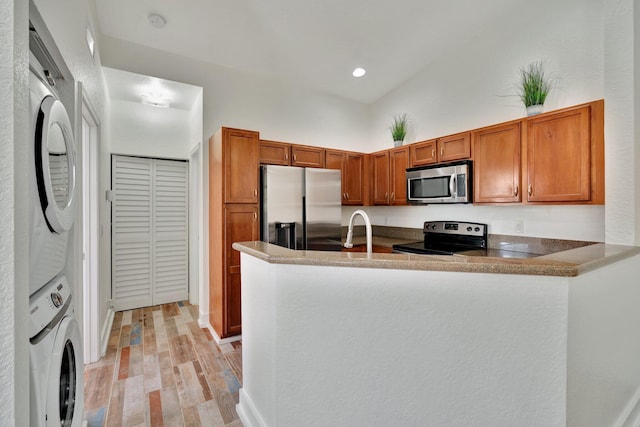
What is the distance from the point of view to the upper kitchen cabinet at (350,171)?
3.93m

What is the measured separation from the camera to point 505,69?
3.01 meters

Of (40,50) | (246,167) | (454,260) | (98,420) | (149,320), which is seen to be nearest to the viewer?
(454,260)

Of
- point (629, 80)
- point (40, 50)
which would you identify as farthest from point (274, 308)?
point (629, 80)

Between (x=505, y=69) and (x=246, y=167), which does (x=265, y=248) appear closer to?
(x=246, y=167)

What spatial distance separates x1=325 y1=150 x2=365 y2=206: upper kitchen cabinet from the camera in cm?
393

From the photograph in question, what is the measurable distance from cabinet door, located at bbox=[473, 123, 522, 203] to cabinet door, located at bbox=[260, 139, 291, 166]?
2.07 m

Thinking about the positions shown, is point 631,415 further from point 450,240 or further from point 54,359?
point 54,359

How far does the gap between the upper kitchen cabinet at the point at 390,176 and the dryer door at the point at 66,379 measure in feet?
10.8

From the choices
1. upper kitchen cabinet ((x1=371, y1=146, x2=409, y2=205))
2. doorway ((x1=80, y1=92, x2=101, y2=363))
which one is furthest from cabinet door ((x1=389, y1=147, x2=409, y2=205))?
doorway ((x1=80, y1=92, x2=101, y2=363))

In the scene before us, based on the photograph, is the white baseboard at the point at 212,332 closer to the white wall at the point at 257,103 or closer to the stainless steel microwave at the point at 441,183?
the white wall at the point at 257,103

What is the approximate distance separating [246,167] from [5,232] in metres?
2.28

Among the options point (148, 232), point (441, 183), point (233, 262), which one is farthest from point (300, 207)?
point (148, 232)

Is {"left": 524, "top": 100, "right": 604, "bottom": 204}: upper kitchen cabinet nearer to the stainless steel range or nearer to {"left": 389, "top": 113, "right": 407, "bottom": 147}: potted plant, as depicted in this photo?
the stainless steel range

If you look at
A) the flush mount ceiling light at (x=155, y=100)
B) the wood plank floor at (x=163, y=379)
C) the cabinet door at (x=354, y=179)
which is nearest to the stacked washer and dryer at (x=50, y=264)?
the wood plank floor at (x=163, y=379)
